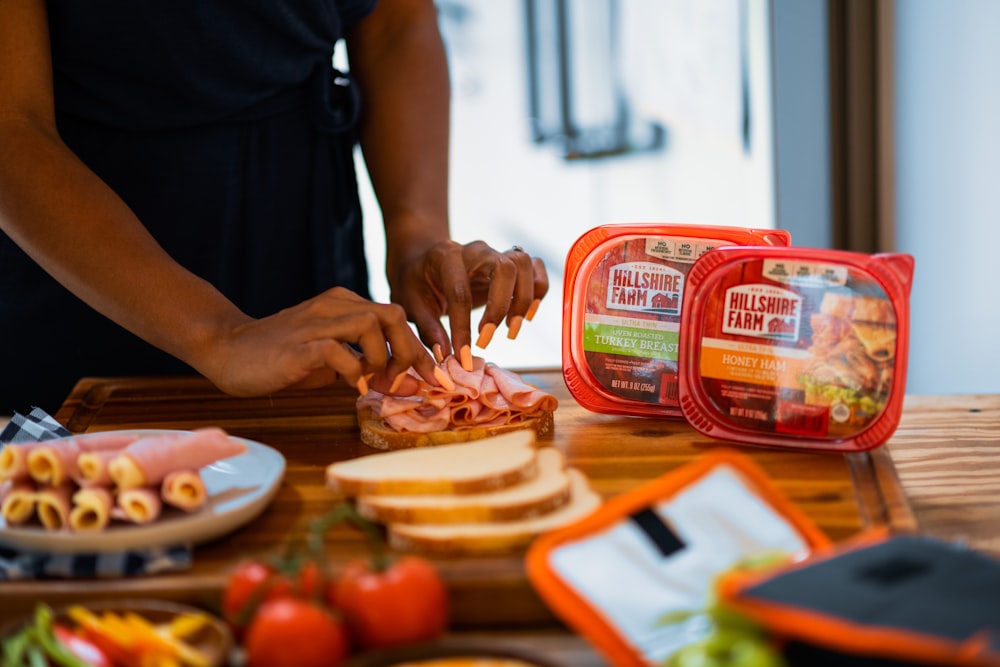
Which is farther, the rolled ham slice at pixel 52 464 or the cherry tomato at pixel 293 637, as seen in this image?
the rolled ham slice at pixel 52 464

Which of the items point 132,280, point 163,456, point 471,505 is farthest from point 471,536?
point 132,280

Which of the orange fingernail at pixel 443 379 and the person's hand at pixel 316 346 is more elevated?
the person's hand at pixel 316 346

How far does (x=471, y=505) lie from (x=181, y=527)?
0.30m

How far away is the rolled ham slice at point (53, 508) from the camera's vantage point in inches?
42.5

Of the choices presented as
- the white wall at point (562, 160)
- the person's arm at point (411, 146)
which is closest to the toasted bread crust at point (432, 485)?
the person's arm at point (411, 146)

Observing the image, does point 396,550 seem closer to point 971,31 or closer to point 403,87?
point 403,87

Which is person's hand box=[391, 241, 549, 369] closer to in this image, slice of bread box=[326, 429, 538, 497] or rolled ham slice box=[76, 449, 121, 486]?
slice of bread box=[326, 429, 538, 497]

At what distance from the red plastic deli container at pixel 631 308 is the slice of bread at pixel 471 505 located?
0.38m

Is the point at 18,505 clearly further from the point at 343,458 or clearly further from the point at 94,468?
A: the point at 343,458

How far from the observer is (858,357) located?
1.30 m

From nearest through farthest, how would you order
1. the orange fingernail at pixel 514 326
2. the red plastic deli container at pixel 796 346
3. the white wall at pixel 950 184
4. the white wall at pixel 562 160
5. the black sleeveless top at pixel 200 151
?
1. the red plastic deli container at pixel 796 346
2. the orange fingernail at pixel 514 326
3. the black sleeveless top at pixel 200 151
4. the white wall at pixel 950 184
5. the white wall at pixel 562 160

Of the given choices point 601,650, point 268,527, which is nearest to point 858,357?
point 601,650

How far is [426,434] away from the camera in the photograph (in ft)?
4.72

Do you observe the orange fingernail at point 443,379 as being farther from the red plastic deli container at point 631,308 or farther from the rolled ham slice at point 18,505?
the rolled ham slice at point 18,505
